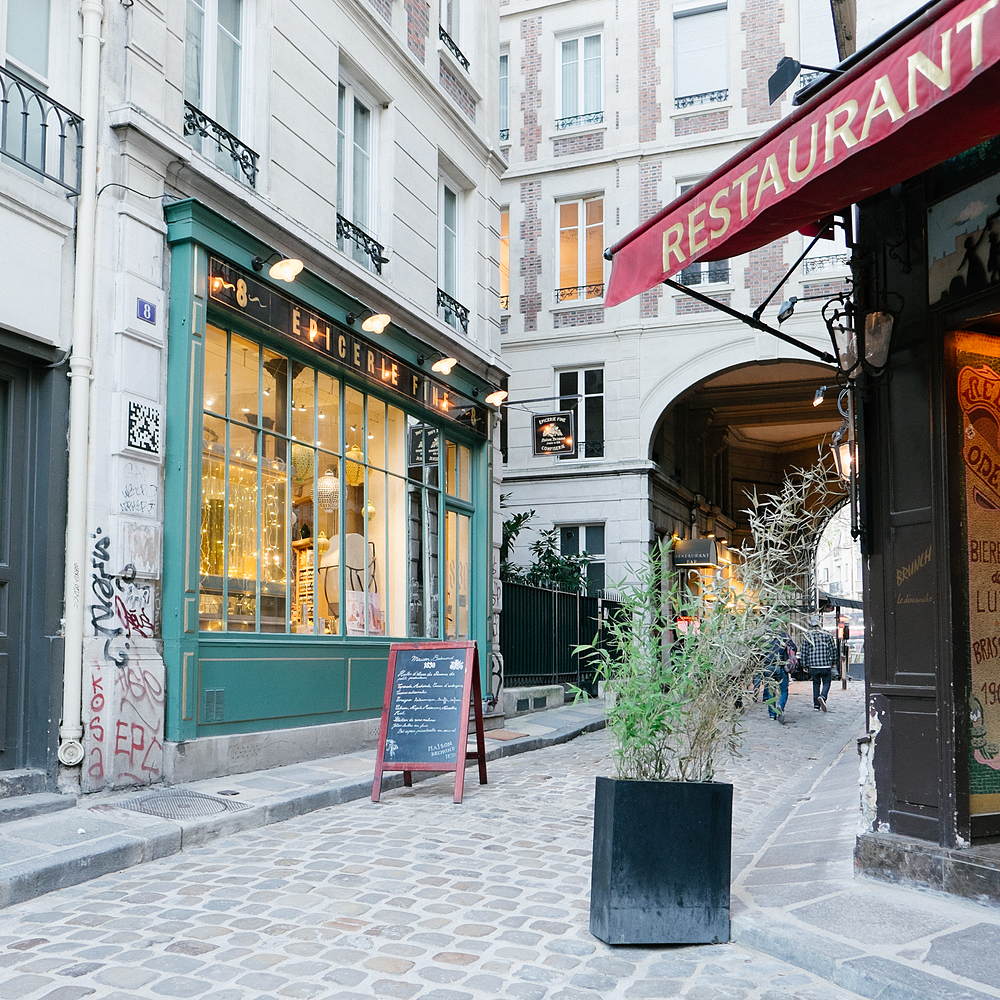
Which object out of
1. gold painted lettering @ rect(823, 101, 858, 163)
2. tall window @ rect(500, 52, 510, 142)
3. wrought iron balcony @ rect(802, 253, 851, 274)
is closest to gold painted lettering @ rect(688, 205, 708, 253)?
gold painted lettering @ rect(823, 101, 858, 163)

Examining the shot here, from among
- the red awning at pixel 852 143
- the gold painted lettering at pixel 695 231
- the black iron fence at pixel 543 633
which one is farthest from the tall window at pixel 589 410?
the gold painted lettering at pixel 695 231

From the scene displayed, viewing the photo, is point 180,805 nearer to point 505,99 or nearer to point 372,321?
point 372,321

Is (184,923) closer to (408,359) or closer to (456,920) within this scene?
(456,920)

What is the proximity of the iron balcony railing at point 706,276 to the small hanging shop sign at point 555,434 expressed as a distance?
511 cm

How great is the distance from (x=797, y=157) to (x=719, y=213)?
0.56m

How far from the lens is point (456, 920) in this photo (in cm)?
464

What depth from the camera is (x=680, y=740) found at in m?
4.43

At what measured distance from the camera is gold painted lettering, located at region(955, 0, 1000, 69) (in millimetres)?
3383

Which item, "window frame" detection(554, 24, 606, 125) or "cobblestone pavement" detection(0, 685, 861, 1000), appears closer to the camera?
"cobblestone pavement" detection(0, 685, 861, 1000)

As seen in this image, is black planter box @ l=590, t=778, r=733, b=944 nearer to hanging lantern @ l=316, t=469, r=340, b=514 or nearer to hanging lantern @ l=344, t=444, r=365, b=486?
hanging lantern @ l=316, t=469, r=340, b=514

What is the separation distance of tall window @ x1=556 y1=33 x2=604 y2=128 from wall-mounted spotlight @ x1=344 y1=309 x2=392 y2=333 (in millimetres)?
12417

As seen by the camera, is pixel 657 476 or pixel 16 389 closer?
pixel 16 389

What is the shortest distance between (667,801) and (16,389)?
16.8ft

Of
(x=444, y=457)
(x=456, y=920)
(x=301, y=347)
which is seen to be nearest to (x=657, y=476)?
(x=444, y=457)
